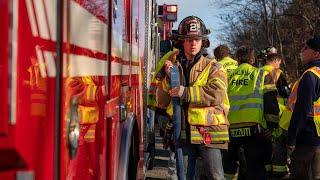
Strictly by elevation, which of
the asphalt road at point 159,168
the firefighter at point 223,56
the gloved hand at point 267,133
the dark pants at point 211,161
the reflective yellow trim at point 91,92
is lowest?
the asphalt road at point 159,168

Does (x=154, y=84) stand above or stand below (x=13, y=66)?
above

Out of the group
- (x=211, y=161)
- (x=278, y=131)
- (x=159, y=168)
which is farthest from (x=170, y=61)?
(x=159, y=168)

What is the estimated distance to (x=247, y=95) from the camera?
677cm

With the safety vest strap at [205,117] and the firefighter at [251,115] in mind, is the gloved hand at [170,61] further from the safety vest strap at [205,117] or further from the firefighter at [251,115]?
the firefighter at [251,115]

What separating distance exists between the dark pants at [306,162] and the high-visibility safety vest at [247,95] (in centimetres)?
124

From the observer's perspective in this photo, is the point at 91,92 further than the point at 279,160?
No

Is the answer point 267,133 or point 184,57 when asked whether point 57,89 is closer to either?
point 184,57

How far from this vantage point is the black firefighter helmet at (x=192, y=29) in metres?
5.19

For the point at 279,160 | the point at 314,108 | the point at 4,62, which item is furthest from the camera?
the point at 279,160

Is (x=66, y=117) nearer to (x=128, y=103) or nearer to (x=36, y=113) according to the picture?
(x=36, y=113)

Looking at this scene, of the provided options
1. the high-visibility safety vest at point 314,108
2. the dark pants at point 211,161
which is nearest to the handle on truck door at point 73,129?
the dark pants at point 211,161

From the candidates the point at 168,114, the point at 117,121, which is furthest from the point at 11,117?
the point at 168,114

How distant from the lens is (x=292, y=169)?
5574mm

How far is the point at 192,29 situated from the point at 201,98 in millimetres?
647
